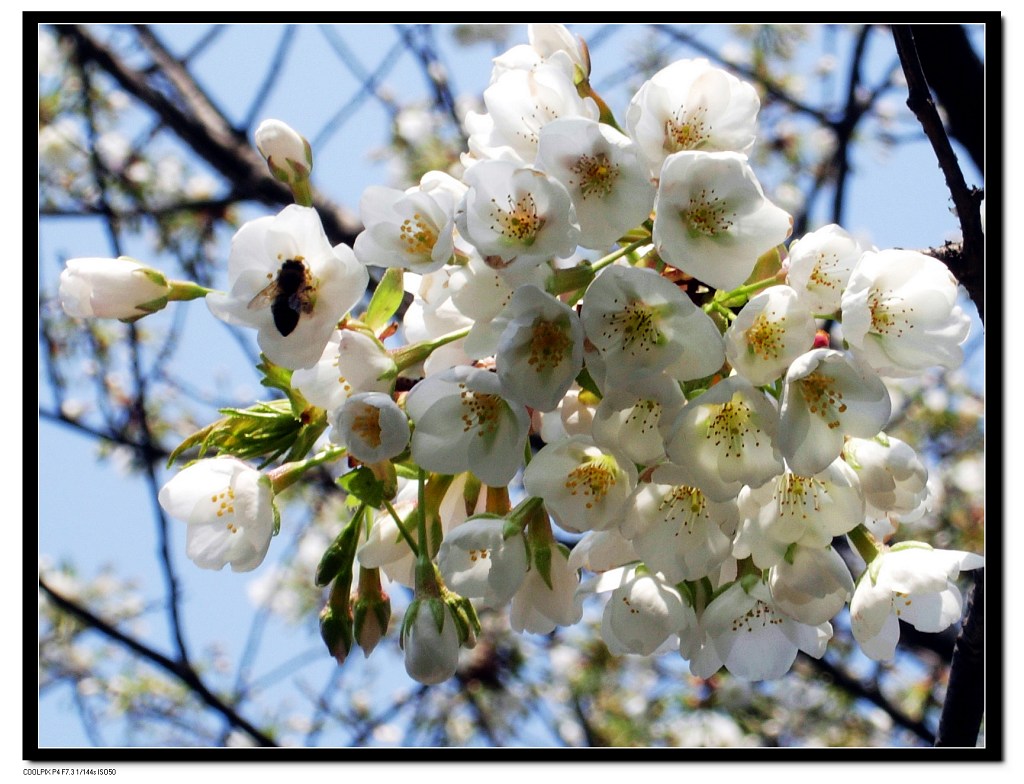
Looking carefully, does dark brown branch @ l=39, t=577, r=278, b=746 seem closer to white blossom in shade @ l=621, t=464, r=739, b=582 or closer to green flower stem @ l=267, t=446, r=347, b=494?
green flower stem @ l=267, t=446, r=347, b=494

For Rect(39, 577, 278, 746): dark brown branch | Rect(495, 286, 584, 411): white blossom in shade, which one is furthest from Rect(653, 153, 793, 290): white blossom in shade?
Rect(39, 577, 278, 746): dark brown branch

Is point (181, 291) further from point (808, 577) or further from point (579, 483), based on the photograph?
point (808, 577)

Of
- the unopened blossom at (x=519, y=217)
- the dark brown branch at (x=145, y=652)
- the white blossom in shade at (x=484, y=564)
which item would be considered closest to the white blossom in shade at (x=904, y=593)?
the white blossom in shade at (x=484, y=564)

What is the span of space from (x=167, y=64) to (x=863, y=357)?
198 cm

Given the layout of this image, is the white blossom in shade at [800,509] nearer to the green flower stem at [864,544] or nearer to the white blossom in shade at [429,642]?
the green flower stem at [864,544]

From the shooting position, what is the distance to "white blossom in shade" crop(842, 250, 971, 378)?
2.65 ft

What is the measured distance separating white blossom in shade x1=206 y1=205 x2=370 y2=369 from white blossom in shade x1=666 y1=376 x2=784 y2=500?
0.29 m

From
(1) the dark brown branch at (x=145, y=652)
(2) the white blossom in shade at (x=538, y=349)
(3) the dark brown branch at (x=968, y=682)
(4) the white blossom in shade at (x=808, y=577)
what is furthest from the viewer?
(1) the dark brown branch at (x=145, y=652)

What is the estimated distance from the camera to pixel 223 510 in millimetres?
878

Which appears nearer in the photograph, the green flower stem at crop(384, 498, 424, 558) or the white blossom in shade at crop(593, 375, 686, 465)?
the white blossom in shade at crop(593, 375, 686, 465)

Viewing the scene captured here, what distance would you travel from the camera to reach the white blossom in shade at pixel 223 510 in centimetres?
86

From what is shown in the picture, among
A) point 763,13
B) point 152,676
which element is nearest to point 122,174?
point 152,676

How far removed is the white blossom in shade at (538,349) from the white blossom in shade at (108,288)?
356mm

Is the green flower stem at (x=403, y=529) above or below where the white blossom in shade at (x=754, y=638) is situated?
above
